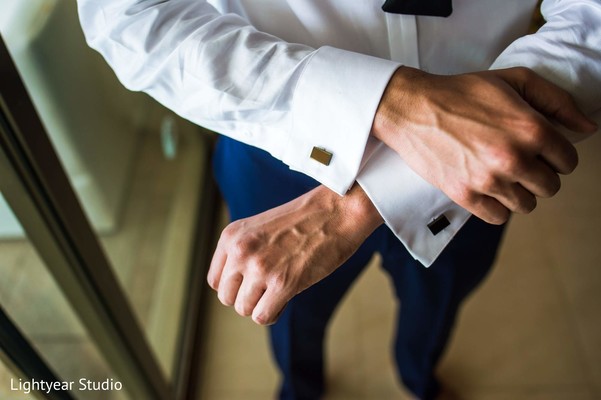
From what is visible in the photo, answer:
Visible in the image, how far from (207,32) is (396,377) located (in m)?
0.95

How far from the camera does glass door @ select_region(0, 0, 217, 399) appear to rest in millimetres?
639

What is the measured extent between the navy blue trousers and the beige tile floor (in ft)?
0.46

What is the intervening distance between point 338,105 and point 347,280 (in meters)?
0.39

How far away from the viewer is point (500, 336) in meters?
1.24

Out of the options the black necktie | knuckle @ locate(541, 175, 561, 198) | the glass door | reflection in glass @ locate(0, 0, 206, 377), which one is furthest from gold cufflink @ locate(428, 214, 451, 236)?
reflection in glass @ locate(0, 0, 206, 377)

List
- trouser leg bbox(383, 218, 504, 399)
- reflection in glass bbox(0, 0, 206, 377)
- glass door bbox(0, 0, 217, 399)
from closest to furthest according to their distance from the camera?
1. glass door bbox(0, 0, 217, 399)
2. trouser leg bbox(383, 218, 504, 399)
3. reflection in glass bbox(0, 0, 206, 377)

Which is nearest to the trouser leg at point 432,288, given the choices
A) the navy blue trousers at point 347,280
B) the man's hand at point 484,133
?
the navy blue trousers at point 347,280

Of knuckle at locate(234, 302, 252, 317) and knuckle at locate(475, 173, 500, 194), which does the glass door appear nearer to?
knuckle at locate(234, 302, 252, 317)

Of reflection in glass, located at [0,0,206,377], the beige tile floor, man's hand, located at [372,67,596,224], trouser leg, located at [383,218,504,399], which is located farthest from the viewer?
the beige tile floor

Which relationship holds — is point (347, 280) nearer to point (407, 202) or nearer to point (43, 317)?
point (407, 202)

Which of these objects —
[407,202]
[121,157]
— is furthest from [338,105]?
[121,157]

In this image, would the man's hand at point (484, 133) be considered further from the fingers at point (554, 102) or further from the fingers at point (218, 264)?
the fingers at point (218, 264)

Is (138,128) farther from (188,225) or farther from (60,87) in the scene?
(60,87)

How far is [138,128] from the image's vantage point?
4.82 feet
